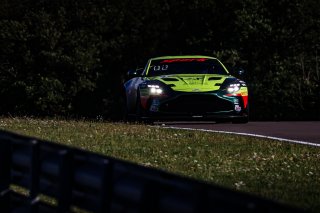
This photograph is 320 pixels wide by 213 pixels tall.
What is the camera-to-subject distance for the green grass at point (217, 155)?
10.3 meters

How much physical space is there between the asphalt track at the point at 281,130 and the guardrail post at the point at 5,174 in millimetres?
9209

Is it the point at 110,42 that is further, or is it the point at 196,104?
the point at 110,42

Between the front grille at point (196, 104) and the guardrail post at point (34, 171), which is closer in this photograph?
the guardrail post at point (34, 171)

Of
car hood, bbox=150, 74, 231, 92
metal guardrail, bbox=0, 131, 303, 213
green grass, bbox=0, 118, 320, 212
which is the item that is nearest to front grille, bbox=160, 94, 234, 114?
car hood, bbox=150, 74, 231, 92

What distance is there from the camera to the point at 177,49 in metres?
37.3

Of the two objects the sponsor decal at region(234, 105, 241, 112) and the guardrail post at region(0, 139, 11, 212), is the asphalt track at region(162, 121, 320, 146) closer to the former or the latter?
the sponsor decal at region(234, 105, 241, 112)

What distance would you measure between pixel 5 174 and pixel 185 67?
1543 centimetres

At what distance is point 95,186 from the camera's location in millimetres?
5664

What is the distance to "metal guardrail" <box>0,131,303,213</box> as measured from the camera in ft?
14.4

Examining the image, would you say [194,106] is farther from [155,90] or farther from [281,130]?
[281,130]

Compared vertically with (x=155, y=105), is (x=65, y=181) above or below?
below

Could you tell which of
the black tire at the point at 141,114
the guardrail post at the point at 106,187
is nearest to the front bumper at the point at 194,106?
the black tire at the point at 141,114

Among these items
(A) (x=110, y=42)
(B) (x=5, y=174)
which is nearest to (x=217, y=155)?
(B) (x=5, y=174)

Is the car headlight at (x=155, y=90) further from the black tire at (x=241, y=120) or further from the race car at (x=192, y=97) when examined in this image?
the black tire at (x=241, y=120)
